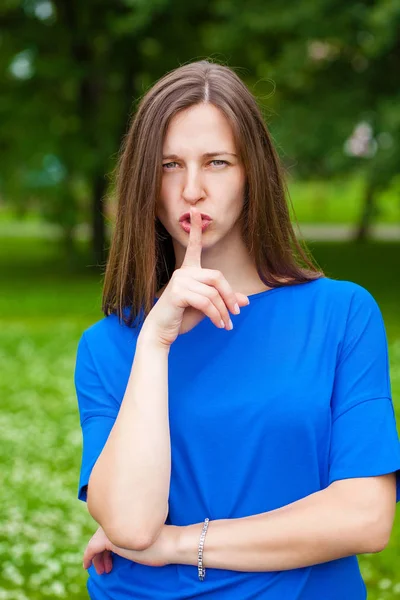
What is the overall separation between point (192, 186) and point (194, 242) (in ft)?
0.42

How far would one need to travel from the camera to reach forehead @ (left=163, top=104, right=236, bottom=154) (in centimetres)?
211

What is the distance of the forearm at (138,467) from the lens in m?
1.99

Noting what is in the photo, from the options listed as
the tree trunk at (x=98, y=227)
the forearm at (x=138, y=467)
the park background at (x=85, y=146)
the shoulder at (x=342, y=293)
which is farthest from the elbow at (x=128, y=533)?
the tree trunk at (x=98, y=227)

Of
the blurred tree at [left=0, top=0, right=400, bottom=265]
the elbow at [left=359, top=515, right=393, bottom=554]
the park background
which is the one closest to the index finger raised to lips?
the elbow at [left=359, top=515, right=393, bottom=554]

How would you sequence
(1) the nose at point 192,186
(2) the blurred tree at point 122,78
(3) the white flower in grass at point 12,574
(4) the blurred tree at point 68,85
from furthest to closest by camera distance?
(4) the blurred tree at point 68,85
(2) the blurred tree at point 122,78
(3) the white flower in grass at point 12,574
(1) the nose at point 192,186

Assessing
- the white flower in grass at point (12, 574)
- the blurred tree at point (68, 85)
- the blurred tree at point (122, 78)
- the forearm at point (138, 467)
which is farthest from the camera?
the blurred tree at point (68, 85)

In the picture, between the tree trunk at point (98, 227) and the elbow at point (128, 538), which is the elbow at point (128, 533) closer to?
the elbow at point (128, 538)

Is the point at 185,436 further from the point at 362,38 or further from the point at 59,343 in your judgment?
the point at 362,38

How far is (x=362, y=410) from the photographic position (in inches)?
80.3

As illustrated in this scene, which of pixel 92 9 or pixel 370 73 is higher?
pixel 92 9

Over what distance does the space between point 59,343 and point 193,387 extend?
39.2 ft

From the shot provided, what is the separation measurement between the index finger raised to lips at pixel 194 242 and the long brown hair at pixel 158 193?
0.34 feet

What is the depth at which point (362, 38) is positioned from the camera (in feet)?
52.1

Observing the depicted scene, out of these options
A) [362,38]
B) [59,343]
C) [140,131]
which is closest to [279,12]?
[362,38]
